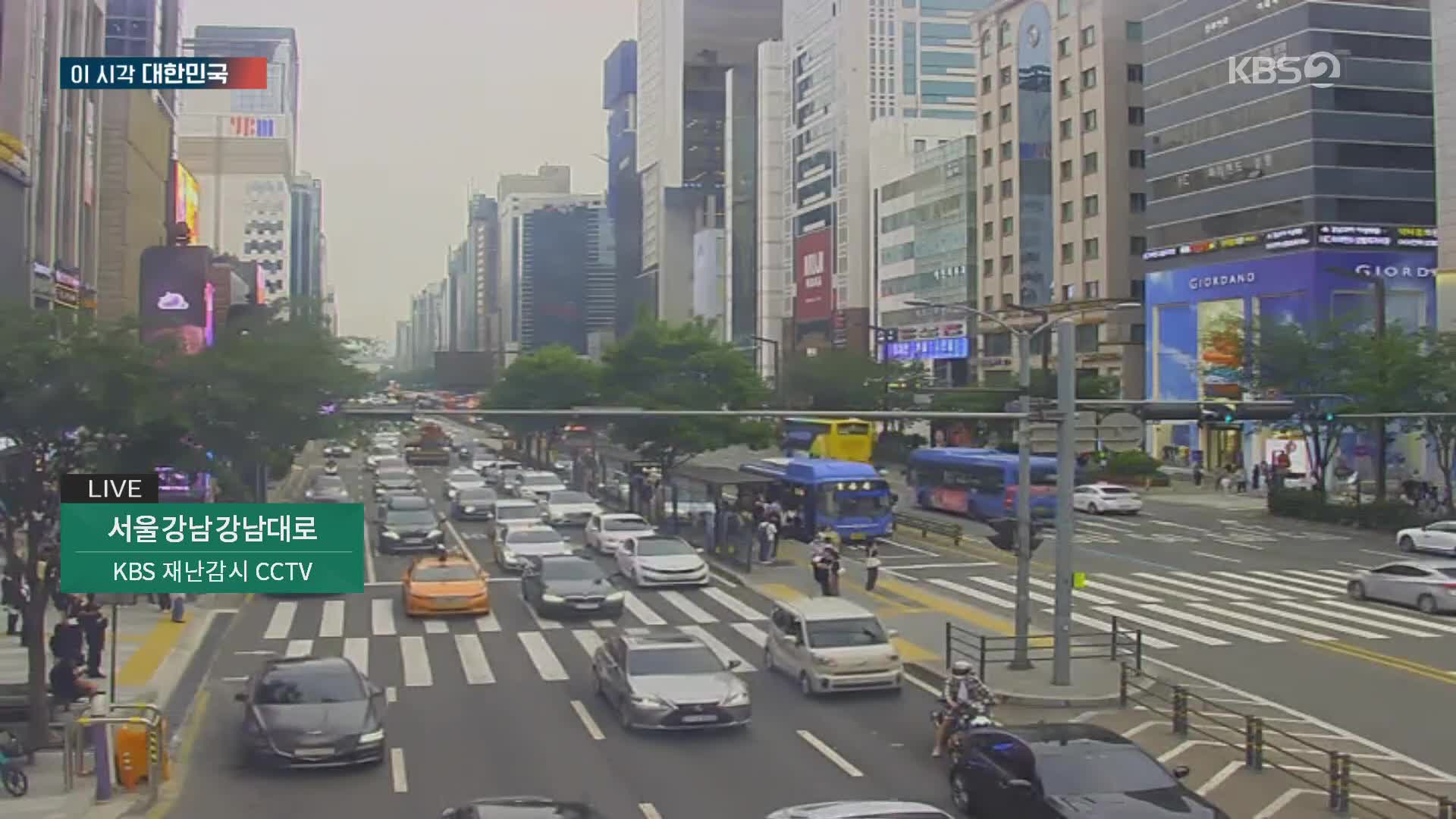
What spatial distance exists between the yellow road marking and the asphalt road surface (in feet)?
29.7

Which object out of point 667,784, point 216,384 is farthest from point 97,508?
point 667,784

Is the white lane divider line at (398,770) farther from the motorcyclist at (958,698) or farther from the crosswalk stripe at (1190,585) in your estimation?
the crosswalk stripe at (1190,585)

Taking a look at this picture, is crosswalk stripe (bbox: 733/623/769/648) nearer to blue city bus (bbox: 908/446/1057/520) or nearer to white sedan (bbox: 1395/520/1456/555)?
blue city bus (bbox: 908/446/1057/520)

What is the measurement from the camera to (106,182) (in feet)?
244

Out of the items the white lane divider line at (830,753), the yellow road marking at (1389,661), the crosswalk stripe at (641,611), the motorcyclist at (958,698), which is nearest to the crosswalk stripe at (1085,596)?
the yellow road marking at (1389,661)

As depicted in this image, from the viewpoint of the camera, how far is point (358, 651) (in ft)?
91.5

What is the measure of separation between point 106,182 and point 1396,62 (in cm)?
6706

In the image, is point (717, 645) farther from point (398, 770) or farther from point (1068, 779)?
point (1068, 779)

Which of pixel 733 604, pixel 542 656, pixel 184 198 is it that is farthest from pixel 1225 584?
pixel 184 198

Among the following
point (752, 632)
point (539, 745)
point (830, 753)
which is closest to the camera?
point (830, 753)

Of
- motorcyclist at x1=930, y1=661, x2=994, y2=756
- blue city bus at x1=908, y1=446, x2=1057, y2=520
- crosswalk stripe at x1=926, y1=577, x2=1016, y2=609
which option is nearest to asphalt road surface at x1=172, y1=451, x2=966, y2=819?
motorcyclist at x1=930, y1=661, x2=994, y2=756

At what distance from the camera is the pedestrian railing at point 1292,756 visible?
15.6 m

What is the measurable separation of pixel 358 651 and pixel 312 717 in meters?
9.93

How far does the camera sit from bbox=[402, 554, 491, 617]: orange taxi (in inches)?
1251
